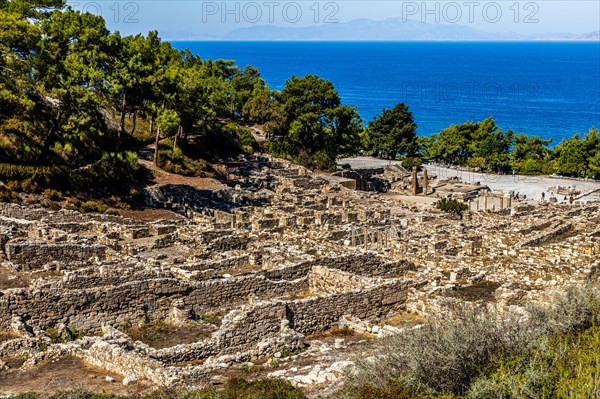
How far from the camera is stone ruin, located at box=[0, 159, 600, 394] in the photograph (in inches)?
640

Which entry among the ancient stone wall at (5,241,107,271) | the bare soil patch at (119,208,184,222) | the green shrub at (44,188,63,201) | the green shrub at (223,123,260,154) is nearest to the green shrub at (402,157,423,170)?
the green shrub at (223,123,260,154)

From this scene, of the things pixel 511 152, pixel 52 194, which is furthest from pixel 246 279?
pixel 511 152

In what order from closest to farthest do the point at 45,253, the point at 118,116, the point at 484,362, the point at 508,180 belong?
the point at 484,362
the point at 45,253
the point at 118,116
the point at 508,180

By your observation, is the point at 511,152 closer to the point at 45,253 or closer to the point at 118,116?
the point at 118,116

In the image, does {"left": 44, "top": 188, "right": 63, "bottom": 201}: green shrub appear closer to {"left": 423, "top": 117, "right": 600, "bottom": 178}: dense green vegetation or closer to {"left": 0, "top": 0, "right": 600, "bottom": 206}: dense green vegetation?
{"left": 0, "top": 0, "right": 600, "bottom": 206}: dense green vegetation

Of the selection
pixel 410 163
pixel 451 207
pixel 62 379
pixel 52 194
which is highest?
pixel 410 163

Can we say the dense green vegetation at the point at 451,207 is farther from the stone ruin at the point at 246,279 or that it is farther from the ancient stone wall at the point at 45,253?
the ancient stone wall at the point at 45,253

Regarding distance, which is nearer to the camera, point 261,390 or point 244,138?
point 261,390

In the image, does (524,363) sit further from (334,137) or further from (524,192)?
(334,137)

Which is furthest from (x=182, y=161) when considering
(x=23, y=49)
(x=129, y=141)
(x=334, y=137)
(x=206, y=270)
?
(x=206, y=270)

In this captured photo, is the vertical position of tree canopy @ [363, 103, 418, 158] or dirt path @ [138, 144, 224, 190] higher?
tree canopy @ [363, 103, 418, 158]

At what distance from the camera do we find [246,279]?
798 inches

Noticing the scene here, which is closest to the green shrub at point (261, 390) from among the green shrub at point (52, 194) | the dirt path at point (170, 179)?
the green shrub at point (52, 194)

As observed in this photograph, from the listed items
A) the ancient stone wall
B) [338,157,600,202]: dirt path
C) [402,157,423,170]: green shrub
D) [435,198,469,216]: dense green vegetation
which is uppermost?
[402,157,423,170]: green shrub
